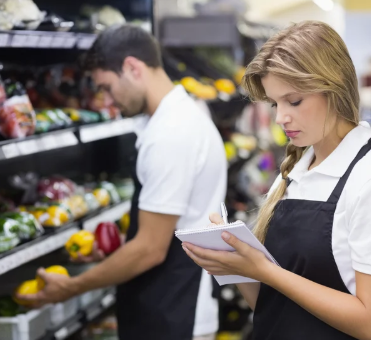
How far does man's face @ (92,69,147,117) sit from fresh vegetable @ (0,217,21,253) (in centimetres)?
62

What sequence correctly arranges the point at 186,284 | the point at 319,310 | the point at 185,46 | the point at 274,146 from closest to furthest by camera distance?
the point at 319,310, the point at 186,284, the point at 185,46, the point at 274,146

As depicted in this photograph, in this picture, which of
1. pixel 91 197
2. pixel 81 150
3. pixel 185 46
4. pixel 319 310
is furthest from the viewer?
pixel 185 46

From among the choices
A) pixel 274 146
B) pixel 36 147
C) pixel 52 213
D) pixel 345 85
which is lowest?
pixel 274 146

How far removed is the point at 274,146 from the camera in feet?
22.6

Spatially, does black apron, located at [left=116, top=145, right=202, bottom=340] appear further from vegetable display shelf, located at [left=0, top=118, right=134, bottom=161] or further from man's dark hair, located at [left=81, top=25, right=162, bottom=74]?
man's dark hair, located at [left=81, top=25, right=162, bottom=74]

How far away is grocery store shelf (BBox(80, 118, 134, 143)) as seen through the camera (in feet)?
9.40

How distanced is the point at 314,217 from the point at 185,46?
364cm

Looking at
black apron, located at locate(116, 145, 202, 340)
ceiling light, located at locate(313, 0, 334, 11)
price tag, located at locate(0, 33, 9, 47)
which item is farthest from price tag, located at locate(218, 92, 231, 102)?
ceiling light, located at locate(313, 0, 334, 11)

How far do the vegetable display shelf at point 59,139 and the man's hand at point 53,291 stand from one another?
0.50 metres

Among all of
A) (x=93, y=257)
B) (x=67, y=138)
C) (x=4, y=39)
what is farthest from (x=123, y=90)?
(x=93, y=257)

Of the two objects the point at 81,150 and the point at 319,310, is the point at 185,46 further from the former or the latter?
the point at 319,310

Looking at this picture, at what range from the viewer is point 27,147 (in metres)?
2.46

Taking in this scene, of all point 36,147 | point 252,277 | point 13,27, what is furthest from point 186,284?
point 13,27

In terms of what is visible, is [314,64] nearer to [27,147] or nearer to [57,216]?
[27,147]
